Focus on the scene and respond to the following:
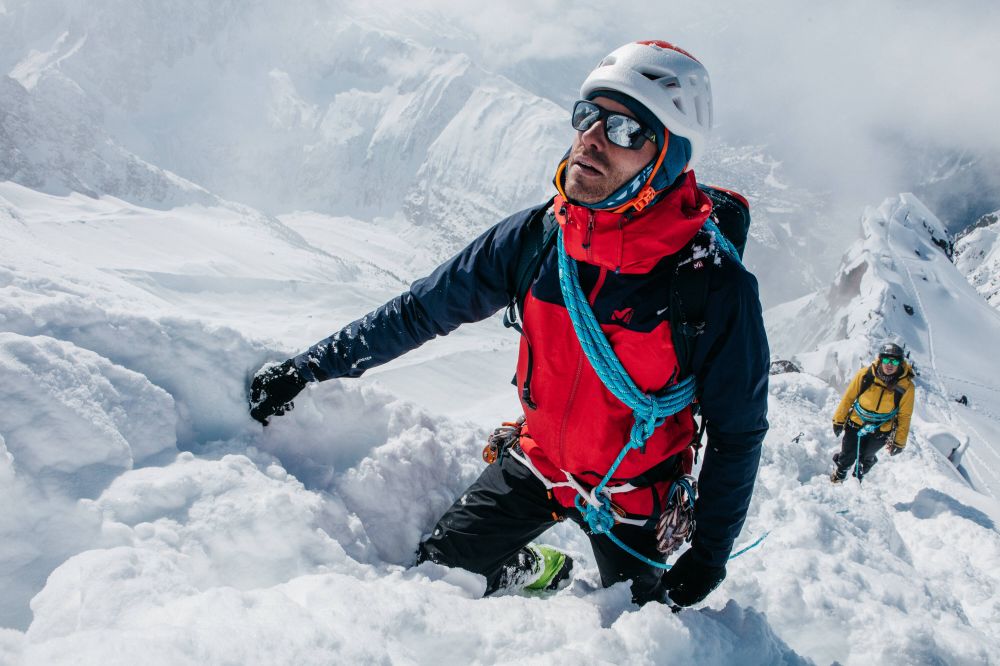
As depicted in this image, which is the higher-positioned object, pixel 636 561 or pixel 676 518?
pixel 676 518

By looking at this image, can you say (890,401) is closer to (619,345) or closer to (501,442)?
(501,442)

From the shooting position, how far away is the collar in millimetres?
2391

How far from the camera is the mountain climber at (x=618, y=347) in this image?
2.45 m

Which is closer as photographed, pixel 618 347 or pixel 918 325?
pixel 618 347

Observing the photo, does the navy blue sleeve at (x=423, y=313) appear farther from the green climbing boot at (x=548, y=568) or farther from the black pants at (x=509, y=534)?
the green climbing boot at (x=548, y=568)

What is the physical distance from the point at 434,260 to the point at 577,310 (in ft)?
639

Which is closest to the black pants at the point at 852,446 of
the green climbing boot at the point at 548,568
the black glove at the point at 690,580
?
the green climbing boot at the point at 548,568

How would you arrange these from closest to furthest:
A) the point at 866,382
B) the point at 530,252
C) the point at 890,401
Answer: the point at 530,252 → the point at 890,401 → the point at 866,382

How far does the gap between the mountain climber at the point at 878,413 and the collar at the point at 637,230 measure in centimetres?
687

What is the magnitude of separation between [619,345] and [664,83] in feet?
3.93

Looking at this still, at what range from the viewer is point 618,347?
2.56m

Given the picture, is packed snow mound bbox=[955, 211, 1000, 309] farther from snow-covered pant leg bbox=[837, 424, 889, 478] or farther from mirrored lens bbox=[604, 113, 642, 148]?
mirrored lens bbox=[604, 113, 642, 148]

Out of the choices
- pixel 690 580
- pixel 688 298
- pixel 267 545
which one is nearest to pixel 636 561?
pixel 690 580

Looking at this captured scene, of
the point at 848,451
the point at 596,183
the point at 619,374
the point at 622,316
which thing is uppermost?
the point at 596,183
